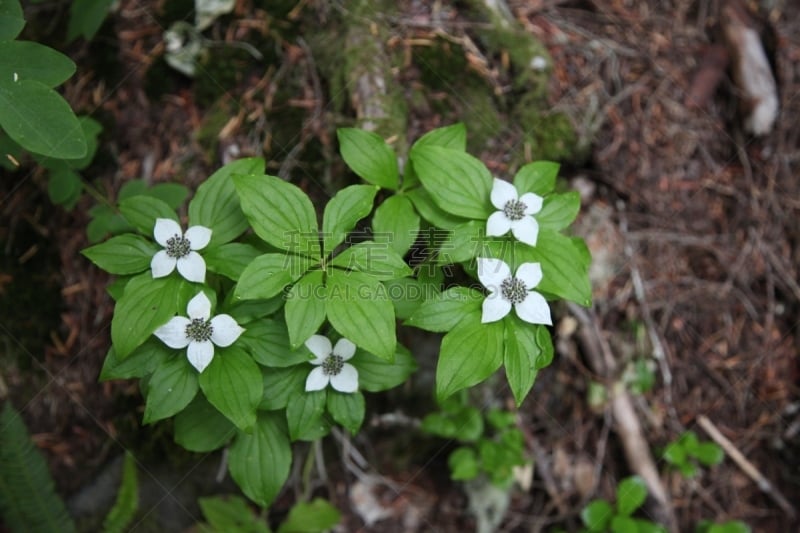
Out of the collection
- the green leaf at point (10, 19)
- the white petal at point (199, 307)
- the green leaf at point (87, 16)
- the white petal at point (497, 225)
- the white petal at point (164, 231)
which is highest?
the green leaf at point (10, 19)

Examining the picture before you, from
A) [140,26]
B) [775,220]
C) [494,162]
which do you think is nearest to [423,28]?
[494,162]

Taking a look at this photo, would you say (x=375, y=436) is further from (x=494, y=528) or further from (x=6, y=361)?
(x=6, y=361)

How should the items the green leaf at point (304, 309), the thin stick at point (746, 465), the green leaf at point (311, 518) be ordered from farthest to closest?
the thin stick at point (746, 465) < the green leaf at point (311, 518) < the green leaf at point (304, 309)

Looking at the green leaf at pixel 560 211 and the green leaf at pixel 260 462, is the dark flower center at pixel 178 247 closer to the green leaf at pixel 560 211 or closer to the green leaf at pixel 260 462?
the green leaf at pixel 260 462

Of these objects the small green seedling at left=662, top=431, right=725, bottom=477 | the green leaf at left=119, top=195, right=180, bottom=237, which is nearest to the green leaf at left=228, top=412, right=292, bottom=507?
the green leaf at left=119, top=195, right=180, bottom=237

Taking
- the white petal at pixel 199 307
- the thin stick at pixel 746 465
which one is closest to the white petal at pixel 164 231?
the white petal at pixel 199 307

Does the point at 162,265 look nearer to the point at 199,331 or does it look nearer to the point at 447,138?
the point at 199,331

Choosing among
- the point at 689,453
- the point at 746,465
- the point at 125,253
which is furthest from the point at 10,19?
the point at 746,465

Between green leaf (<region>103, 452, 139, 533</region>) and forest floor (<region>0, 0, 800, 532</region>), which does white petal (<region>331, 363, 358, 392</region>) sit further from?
green leaf (<region>103, 452, 139, 533</region>)
